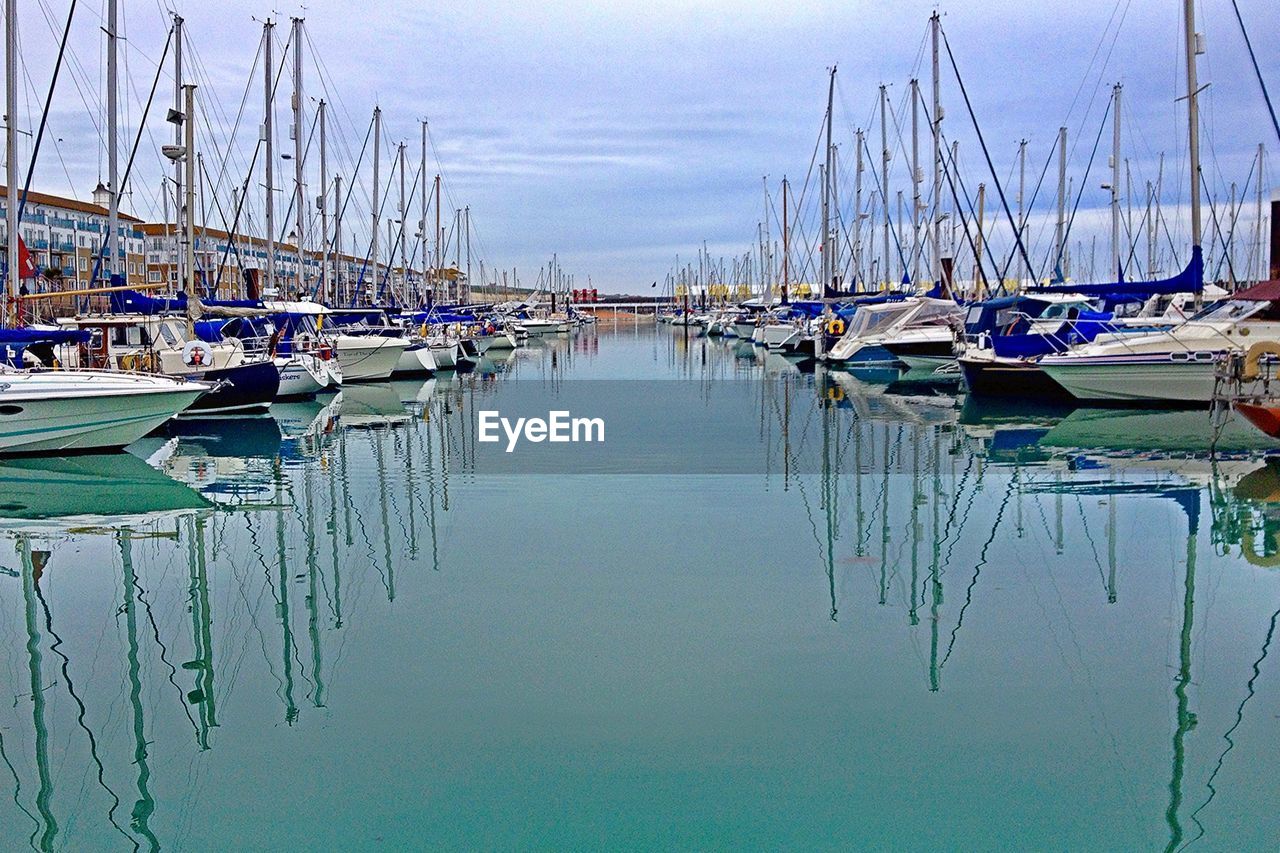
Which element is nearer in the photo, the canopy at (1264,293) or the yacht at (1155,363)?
the canopy at (1264,293)

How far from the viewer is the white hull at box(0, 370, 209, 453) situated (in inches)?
706

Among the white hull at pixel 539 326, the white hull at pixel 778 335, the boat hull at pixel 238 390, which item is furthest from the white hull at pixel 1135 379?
the white hull at pixel 539 326

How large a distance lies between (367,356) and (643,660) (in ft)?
96.0

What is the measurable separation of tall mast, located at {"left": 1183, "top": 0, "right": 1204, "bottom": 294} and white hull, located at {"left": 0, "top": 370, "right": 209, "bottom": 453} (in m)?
18.0

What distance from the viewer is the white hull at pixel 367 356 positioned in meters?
36.2

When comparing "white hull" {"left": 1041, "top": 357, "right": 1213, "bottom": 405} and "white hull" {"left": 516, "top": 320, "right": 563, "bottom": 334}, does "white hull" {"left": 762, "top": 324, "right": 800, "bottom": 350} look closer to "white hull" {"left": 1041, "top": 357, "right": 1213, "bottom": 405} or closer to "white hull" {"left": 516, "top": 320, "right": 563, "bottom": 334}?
"white hull" {"left": 516, "top": 320, "right": 563, "bottom": 334}

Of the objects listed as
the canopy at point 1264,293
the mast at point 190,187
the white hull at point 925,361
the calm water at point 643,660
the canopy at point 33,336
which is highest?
the mast at point 190,187

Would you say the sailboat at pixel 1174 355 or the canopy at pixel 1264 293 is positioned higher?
the canopy at pixel 1264 293

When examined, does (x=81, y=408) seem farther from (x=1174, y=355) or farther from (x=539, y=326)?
(x=539, y=326)

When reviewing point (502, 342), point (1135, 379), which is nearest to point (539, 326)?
point (502, 342)

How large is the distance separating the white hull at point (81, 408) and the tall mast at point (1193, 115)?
18024mm

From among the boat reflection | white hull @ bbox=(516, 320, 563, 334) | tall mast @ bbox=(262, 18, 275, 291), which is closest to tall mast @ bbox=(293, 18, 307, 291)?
tall mast @ bbox=(262, 18, 275, 291)

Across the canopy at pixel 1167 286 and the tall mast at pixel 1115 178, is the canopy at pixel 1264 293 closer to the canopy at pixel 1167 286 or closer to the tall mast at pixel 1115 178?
the canopy at pixel 1167 286

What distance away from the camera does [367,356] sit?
36531 mm
